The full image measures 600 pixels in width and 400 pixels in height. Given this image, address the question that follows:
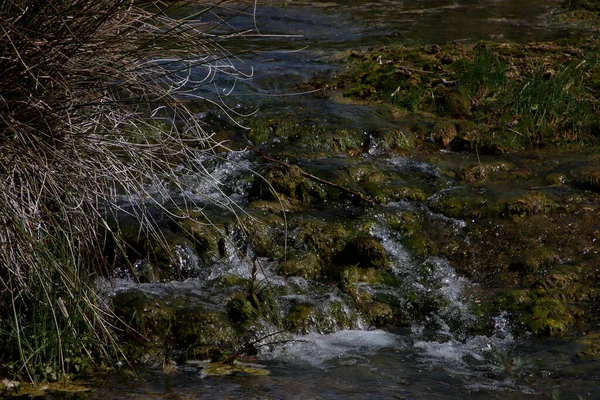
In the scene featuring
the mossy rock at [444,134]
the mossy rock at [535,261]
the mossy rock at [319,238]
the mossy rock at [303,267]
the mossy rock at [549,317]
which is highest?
the mossy rock at [444,134]

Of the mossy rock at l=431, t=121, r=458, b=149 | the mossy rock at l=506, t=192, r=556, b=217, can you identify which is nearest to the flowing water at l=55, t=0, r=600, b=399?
the mossy rock at l=506, t=192, r=556, b=217

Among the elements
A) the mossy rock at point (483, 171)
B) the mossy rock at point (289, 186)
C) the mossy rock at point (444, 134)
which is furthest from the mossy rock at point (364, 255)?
the mossy rock at point (444, 134)

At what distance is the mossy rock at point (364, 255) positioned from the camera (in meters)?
6.11

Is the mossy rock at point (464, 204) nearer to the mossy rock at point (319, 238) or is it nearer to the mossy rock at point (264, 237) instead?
the mossy rock at point (319, 238)

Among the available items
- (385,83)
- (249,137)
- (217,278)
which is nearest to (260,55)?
(385,83)

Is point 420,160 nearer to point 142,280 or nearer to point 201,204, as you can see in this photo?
point 201,204

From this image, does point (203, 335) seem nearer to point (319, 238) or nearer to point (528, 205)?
point (319, 238)

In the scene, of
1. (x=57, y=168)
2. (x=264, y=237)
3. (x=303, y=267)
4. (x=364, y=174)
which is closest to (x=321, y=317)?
(x=303, y=267)

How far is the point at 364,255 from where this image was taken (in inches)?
241

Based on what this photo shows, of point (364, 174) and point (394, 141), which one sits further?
point (394, 141)

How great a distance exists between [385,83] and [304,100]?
3.38 ft

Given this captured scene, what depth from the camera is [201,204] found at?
640 cm

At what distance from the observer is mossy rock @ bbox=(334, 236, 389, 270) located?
611 centimetres

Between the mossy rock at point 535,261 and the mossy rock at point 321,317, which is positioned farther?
the mossy rock at point 535,261
